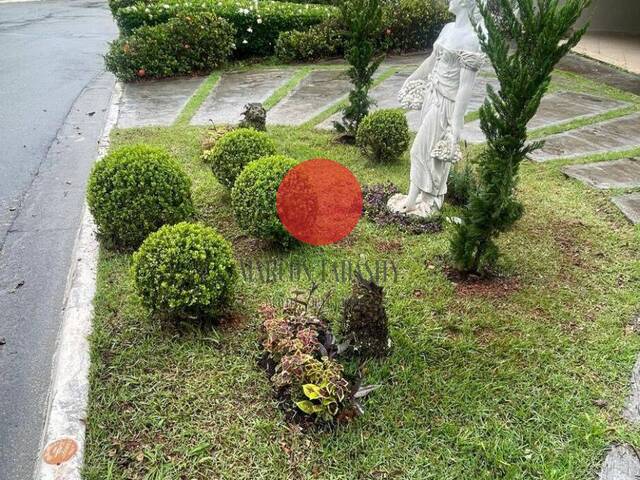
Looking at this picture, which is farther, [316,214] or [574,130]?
[574,130]

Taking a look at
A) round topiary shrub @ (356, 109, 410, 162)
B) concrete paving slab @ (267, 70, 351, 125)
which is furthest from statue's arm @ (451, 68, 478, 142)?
concrete paving slab @ (267, 70, 351, 125)

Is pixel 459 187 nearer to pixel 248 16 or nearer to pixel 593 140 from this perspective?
pixel 593 140

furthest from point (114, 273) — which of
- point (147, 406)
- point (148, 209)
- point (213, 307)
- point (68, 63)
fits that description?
point (68, 63)

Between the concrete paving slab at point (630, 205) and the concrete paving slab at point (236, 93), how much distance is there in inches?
212

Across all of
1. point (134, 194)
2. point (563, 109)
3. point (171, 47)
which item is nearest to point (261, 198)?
point (134, 194)

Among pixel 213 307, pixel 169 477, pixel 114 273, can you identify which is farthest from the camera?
pixel 114 273

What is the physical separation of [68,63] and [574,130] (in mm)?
11014

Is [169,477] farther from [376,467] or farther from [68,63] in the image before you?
[68,63]

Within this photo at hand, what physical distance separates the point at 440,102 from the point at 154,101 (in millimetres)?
6397

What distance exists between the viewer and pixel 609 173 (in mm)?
6059

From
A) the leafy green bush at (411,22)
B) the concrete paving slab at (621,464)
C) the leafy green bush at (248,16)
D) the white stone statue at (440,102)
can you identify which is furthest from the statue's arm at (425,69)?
the leafy green bush at (411,22)

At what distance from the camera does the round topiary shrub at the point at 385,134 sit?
6.14 metres

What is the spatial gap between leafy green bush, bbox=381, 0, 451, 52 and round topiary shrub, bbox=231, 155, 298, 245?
903cm

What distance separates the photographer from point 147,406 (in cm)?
303
